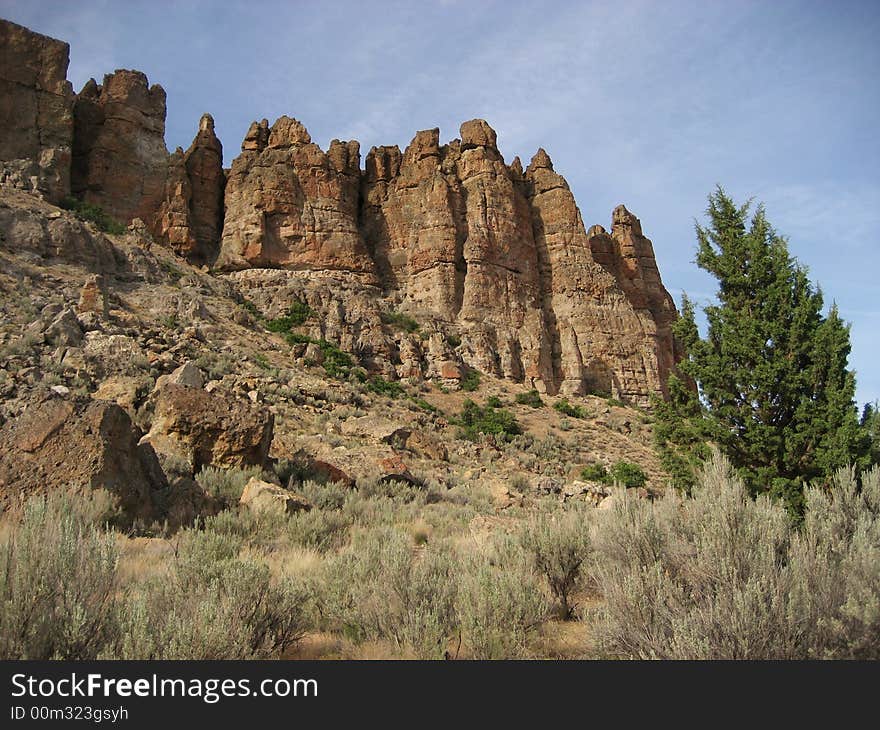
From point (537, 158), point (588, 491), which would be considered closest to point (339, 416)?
point (588, 491)

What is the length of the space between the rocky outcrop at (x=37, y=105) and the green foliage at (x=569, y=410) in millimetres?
29875

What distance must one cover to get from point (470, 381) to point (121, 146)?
2700 cm

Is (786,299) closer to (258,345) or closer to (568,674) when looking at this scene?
(568,674)

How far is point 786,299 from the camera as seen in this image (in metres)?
7.95

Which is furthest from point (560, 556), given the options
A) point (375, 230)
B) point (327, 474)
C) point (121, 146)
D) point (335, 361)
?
point (121, 146)

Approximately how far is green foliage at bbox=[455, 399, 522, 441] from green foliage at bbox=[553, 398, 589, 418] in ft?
14.5

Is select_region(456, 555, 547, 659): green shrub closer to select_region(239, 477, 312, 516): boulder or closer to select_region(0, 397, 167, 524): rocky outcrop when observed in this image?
select_region(239, 477, 312, 516): boulder

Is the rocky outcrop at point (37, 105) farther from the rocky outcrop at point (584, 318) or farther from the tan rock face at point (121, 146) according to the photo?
the rocky outcrop at point (584, 318)

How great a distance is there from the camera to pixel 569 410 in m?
31.9

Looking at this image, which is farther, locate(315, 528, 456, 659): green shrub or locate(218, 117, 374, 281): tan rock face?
locate(218, 117, 374, 281): tan rock face

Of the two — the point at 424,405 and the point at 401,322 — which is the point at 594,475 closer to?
the point at 424,405

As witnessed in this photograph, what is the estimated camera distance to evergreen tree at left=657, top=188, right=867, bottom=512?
7.16 m

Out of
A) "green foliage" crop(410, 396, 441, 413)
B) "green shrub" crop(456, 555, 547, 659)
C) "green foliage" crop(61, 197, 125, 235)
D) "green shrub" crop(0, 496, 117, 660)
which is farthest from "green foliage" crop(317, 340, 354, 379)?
"green shrub" crop(0, 496, 117, 660)

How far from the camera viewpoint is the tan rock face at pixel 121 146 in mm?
35250
